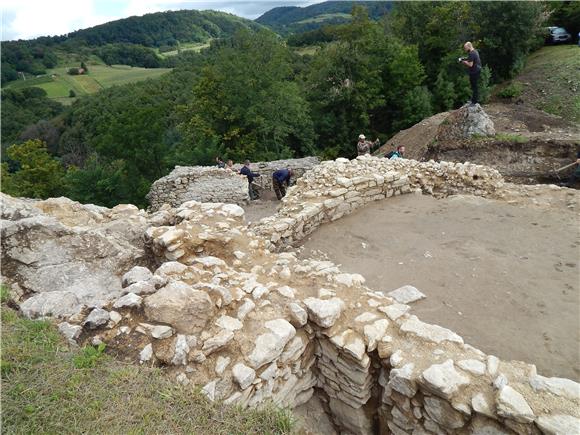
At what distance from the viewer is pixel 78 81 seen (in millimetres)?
78000

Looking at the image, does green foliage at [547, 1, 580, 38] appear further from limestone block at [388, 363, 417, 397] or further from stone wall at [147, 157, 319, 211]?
limestone block at [388, 363, 417, 397]

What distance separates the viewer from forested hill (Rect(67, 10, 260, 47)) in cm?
12731

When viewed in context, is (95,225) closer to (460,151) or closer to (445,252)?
(445,252)

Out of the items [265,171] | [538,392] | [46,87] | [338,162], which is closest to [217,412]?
[538,392]

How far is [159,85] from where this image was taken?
5775cm

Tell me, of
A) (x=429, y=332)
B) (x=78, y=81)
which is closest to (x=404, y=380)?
(x=429, y=332)

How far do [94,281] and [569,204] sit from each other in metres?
9.67

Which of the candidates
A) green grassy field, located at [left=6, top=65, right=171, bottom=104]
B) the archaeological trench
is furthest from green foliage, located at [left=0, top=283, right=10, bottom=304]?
green grassy field, located at [left=6, top=65, right=171, bottom=104]

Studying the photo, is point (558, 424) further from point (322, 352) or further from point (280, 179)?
point (280, 179)

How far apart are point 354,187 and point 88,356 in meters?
6.74

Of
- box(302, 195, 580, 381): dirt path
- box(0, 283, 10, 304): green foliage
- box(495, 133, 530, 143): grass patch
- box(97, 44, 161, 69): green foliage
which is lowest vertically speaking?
box(302, 195, 580, 381): dirt path

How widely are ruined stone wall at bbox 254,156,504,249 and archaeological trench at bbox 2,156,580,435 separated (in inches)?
55.1

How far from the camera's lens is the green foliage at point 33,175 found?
2369 cm

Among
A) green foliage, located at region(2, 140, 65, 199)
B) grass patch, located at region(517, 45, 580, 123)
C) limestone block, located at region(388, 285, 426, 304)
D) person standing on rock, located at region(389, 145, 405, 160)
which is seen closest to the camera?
limestone block, located at region(388, 285, 426, 304)
